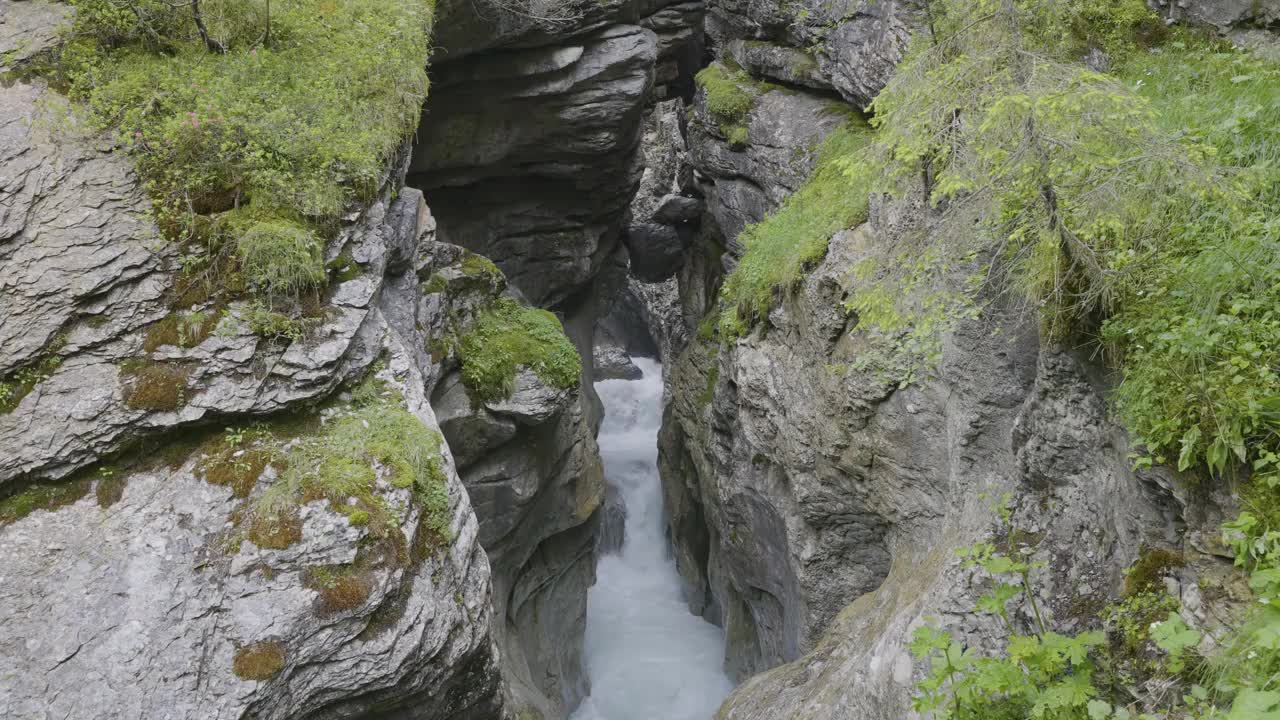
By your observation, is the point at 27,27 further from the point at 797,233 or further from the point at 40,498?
the point at 797,233

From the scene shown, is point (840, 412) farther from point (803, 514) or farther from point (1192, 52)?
point (1192, 52)

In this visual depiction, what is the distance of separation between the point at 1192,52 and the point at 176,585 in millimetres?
9795

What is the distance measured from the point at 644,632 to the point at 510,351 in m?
9.67

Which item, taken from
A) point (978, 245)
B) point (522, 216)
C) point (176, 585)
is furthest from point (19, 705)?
point (522, 216)

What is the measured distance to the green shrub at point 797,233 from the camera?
1032 cm

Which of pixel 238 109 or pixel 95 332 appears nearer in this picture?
pixel 95 332

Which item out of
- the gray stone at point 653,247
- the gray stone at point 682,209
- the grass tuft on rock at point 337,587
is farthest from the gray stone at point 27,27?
the gray stone at point 653,247

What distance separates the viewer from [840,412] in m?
9.39

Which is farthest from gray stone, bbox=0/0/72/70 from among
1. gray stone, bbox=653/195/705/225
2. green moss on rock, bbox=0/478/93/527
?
gray stone, bbox=653/195/705/225

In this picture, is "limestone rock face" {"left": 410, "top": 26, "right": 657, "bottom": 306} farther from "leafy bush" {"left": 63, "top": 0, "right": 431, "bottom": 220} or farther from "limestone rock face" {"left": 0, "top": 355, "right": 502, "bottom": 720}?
"limestone rock face" {"left": 0, "top": 355, "right": 502, "bottom": 720}

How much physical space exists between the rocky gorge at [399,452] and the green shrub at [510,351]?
5cm

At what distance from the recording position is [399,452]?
672 centimetres

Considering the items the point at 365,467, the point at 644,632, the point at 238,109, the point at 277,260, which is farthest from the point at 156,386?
the point at 644,632

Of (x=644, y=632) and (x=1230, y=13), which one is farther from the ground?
(x=1230, y=13)
